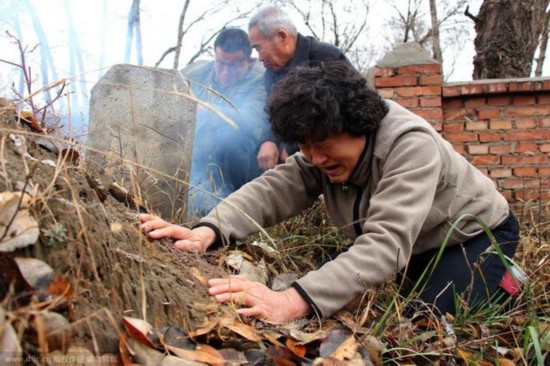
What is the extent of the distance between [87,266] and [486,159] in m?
5.05

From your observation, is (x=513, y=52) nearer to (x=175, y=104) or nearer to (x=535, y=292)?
(x=175, y=104)

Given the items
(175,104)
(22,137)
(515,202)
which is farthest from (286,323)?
(515,202)

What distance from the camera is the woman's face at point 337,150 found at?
2.20m

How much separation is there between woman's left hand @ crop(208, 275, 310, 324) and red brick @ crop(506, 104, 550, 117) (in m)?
4.48

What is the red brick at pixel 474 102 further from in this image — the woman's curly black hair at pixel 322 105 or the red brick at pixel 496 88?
the woman's curly black hair at pixel 322 105

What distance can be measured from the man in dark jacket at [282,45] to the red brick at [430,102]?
1592 mm

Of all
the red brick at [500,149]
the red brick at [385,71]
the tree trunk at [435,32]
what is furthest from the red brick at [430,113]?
the tree trunk at [435,32]

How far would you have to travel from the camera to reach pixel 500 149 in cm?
562

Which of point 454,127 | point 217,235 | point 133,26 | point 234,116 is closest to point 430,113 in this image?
point 454,127

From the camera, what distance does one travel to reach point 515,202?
5621 millimetres

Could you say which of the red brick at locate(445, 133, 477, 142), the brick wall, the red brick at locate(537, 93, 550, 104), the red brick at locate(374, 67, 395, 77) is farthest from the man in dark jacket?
the red brick at locate(537, 93, 550, 104)

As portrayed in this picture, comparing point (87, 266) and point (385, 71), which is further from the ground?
point (385, 71)

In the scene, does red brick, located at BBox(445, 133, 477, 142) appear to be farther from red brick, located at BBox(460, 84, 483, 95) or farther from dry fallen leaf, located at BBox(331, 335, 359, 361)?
dry fallen leaf, located at BBox(331, 335, 359, 361)

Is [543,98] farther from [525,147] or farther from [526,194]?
[526,194]
